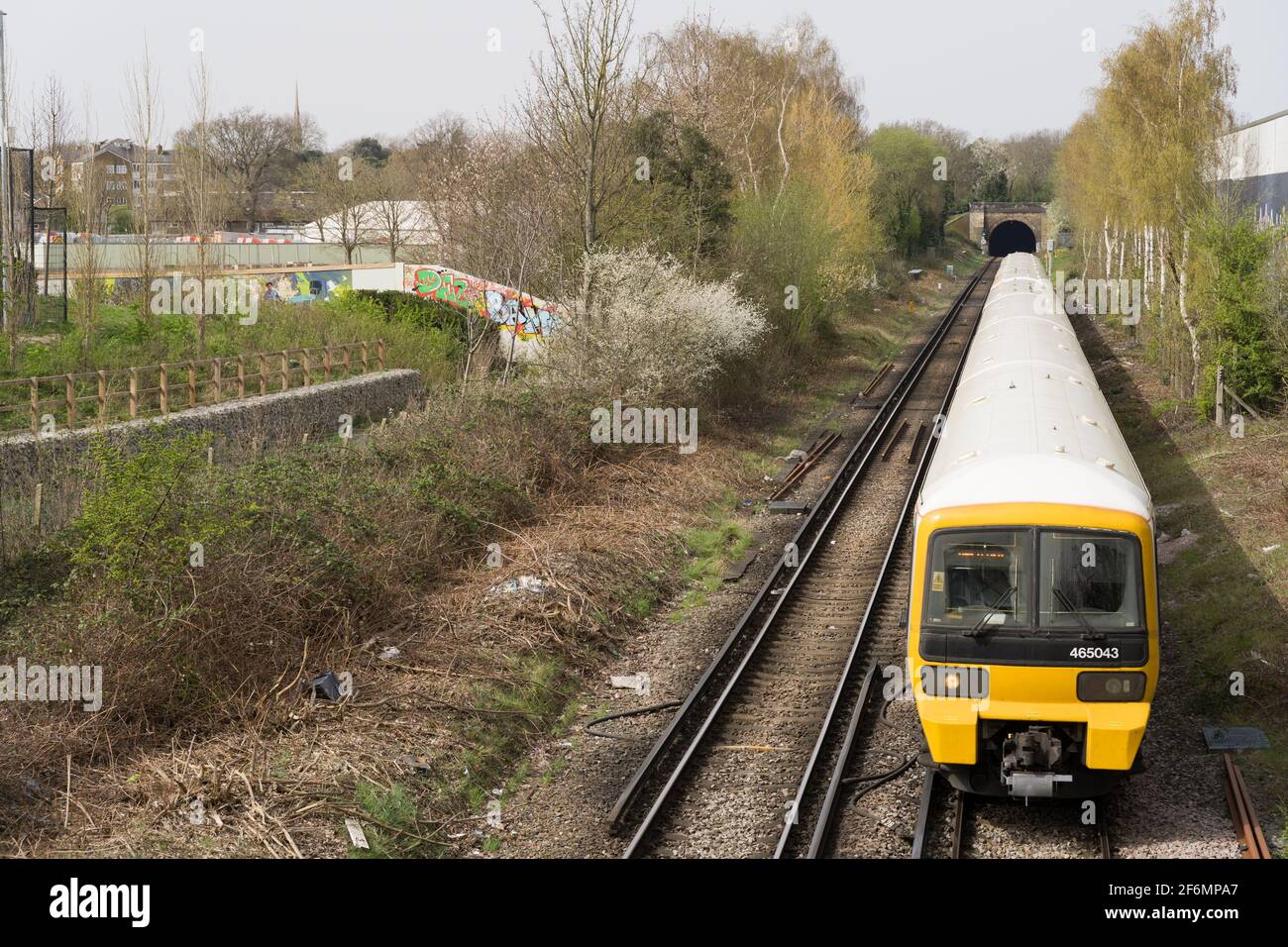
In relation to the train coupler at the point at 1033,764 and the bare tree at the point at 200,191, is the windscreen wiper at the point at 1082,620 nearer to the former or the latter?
the train coupler at the point at 1033,764

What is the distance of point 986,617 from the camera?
346 inches

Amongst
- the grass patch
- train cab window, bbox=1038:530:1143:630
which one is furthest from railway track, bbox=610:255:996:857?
train cab window, bbox=1038:530:1143:630

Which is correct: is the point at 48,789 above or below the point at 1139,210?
below

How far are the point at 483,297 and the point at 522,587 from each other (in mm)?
17066

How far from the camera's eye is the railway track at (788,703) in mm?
9336

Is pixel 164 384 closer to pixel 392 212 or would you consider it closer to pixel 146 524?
pixel 146 524

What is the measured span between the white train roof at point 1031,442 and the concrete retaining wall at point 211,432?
8855 mm

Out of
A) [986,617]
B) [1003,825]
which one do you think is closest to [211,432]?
[986,617]

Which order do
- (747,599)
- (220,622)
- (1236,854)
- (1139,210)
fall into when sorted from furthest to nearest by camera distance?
(1139,210)
(747,599)
(220,622)
(1236,854)

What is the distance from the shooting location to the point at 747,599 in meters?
15.3

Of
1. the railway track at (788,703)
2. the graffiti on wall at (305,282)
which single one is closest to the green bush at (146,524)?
the railway track at (788,703)

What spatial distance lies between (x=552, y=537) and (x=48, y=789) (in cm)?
812
